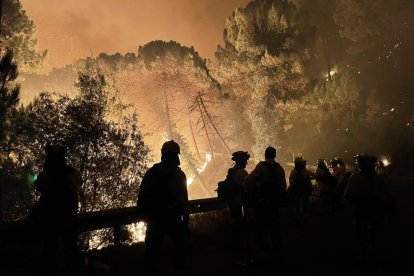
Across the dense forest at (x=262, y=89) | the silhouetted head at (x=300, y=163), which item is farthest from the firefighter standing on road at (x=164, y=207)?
the dense forest at (x=262, y=89)

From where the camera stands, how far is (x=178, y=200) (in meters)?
4.84

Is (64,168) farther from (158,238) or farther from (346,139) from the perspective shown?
(346,139)

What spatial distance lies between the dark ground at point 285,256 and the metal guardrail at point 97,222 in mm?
543

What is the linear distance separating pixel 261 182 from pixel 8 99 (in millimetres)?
13675

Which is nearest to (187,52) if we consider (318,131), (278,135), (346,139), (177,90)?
(177,90)

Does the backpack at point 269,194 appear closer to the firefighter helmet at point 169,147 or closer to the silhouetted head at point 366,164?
the silhouetted head at point 366,164

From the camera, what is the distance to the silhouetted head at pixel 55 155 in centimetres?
481

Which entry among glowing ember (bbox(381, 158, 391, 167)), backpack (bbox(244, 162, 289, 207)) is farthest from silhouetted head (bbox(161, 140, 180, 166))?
glowing ember (bbox(381, 158, 391, 167))

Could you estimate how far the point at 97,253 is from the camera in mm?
6527

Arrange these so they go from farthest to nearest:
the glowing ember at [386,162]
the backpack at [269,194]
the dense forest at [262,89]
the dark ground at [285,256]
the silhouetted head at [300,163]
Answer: the glowing ember at [386,162]
the dense forest at [262,89]
the silhouetted head at [300,163]
the backpack at [269,194]
the dark ground at [285,256]

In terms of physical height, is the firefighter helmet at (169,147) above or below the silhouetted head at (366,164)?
above

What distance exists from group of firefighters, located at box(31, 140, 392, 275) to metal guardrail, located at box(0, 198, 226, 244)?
1.29ft

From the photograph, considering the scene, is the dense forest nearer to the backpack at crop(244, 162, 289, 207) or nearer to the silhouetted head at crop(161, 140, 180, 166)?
the backpack at crop(244, 162, 289, 207)

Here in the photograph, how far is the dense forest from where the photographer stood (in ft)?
64.5
